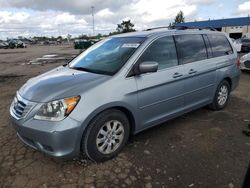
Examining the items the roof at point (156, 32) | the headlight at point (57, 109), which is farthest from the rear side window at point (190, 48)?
the headlight at point (57, 109)

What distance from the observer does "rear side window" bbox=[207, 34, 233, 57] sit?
4.82m

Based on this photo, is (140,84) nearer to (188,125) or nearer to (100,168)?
(100,168)

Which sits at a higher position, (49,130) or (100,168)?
(49,130)

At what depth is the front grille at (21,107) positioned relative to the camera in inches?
116

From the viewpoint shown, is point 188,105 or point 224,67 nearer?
point 188,105

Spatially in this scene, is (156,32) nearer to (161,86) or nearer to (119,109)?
(161,86)

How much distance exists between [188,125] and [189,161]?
1.28 m

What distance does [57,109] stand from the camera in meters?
2.82

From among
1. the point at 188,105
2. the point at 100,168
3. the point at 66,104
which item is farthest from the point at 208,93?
the point at 66,104

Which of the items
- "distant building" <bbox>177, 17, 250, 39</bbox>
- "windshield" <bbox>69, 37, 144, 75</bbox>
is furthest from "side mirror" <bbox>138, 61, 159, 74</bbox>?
"distant building" <bbox>177, 17, 250, 39</bbox>

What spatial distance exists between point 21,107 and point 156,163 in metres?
1.93

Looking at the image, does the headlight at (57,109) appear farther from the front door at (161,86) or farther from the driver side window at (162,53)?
the driver side window at (162,53)

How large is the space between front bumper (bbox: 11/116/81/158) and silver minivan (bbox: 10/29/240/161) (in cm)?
1

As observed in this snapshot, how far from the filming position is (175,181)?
2.86 metres
